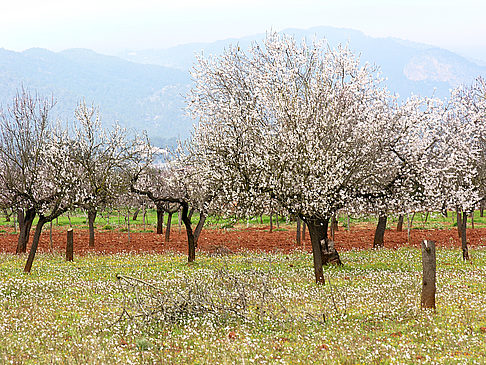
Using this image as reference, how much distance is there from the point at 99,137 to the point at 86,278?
14.7 metres

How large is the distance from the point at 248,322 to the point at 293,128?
28.9ft

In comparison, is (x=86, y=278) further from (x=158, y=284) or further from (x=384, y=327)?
(x=384, y=327)

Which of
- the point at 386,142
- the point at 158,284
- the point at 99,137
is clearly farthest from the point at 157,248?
the point at 386,142

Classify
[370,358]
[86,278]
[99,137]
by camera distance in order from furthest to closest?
1. [99,137]
2. [86,278]
3. [370,358]

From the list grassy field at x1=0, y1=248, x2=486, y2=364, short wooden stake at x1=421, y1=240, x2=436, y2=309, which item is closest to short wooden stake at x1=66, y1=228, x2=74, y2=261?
grassy field at x1=0, y1=248, x2=486, y2=364

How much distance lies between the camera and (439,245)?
33.7 meters

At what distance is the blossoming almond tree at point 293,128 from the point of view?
17.9m

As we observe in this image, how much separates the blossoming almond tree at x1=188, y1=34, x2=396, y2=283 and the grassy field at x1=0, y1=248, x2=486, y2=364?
3.71 m

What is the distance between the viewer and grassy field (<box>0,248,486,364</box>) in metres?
9.37

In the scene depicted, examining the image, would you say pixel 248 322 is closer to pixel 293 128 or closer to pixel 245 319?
pixel 245 319

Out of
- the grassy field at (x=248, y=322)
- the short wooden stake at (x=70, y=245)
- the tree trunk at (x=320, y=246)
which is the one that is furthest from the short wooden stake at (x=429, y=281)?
the short wooden stake at (x=70, y=245)

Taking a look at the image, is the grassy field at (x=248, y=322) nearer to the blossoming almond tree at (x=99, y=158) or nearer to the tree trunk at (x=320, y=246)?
the tree trunk at (x=320, y=246)

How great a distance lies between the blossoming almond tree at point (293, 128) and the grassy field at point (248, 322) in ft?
12.2

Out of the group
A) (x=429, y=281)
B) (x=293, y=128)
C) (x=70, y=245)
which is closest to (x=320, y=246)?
(x=293, y=128)
